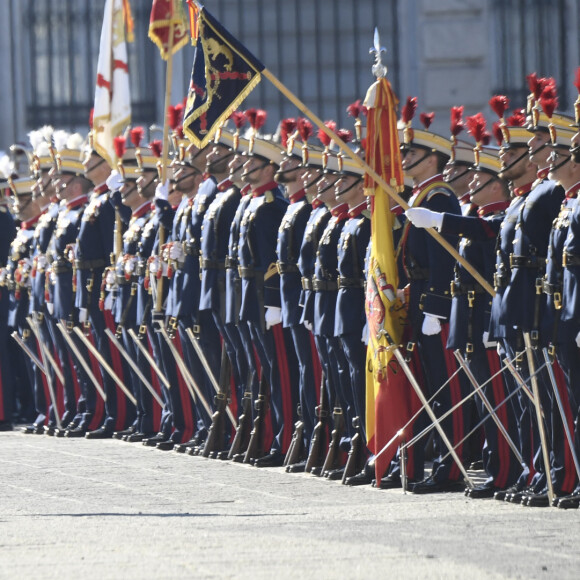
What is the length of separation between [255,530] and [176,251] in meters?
4.98

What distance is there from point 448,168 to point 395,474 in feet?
5.98

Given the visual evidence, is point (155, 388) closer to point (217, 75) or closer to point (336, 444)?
point (336, 444)

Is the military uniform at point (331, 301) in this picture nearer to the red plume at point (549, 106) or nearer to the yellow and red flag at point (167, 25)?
the red plume at point (549, 106)

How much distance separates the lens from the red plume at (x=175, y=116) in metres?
14.5

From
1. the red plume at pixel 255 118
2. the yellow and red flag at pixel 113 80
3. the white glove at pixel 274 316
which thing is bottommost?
the white glove at pixel 274 316

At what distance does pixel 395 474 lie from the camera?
1147 cm

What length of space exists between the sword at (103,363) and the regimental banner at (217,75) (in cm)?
380

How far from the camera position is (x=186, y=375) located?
1441 centimetres

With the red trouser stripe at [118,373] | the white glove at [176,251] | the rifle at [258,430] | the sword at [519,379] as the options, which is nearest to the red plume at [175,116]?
the white glove at [176,251]

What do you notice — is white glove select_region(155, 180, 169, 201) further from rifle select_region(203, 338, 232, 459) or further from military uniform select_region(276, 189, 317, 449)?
military uniform select_region(276, 189, 317, 449)

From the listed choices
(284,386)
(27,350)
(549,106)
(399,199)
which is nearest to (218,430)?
(284,386)

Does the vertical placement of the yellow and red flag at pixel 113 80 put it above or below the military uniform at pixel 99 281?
above

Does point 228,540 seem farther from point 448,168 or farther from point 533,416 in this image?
point 448,168

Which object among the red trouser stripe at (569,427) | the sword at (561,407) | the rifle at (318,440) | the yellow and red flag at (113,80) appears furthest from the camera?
the yellow and red flag at (113,80)
